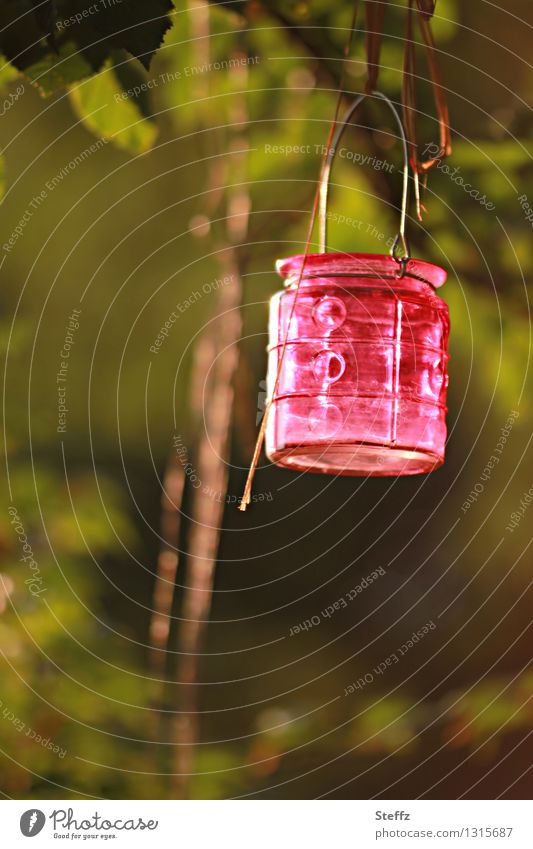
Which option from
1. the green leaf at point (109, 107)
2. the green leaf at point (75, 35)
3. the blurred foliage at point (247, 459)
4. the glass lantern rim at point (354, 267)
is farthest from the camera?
the blurred foliage at point (247, 459)

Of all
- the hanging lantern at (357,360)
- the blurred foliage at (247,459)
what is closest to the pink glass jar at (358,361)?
the hanging lantern at (357,360)

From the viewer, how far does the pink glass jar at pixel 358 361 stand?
590 millimetres

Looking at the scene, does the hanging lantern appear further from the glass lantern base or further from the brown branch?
the brown branch

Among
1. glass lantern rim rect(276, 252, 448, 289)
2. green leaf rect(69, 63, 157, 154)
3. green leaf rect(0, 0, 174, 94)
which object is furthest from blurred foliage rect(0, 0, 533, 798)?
glass lantern rim rect(276, 252, 448, 289)

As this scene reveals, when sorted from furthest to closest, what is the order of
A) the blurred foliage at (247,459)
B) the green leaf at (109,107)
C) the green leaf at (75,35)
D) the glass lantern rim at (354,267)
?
the blurred foliage at (247,459), the green leaf at (109,107), the green leaf at (75,35), the glass lantern rim at (354,267)

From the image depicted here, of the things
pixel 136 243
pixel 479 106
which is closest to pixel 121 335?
pixel 136 243

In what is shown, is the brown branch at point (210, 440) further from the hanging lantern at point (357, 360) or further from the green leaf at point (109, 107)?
the hanging lantern at point (357, 360)

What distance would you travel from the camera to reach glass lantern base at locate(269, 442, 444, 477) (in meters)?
0.61

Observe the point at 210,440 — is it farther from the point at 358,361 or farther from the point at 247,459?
the point at 358,361

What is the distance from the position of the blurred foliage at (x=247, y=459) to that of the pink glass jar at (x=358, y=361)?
34cm

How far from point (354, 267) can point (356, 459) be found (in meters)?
0.15

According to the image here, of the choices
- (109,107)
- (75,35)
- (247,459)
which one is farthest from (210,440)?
(75,35)

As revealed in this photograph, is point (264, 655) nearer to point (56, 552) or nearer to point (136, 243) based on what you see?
point (56, 552)

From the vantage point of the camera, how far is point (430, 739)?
120 cm
